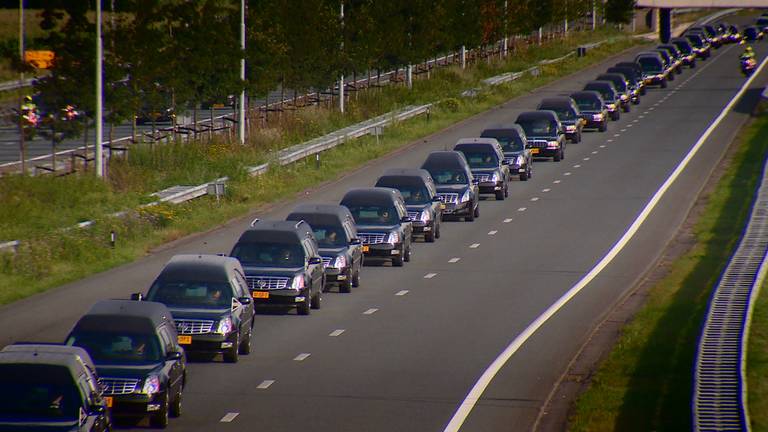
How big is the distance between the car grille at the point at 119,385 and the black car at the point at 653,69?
69319 mm

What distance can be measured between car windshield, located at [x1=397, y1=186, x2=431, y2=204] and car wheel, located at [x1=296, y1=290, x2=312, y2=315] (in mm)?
10980

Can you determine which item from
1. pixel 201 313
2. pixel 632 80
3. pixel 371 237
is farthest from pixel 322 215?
pixel 632 80

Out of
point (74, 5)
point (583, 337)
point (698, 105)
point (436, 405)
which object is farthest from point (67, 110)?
point (698, 105)

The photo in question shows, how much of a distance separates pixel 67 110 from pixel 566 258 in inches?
698

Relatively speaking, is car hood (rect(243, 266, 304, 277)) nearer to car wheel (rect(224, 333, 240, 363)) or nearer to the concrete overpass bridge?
car wheel (rect(224, 333, 240, 363))

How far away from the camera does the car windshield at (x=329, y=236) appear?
104 ft

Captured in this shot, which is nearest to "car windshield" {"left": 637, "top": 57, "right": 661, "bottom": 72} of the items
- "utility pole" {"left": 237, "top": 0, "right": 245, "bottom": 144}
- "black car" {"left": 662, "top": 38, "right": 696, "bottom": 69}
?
"black car" {"left": 662, "top": 38, "right": 696, "bottom": 69}

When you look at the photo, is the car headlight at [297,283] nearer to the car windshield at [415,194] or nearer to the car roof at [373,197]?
the car roof at [373,197]

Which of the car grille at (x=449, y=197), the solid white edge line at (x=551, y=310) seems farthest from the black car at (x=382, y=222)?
the car grille at (x=449, y=197)

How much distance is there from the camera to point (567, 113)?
205ft

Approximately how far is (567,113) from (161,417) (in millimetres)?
44863

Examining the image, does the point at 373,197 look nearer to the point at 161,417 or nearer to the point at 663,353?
the point at 663,353

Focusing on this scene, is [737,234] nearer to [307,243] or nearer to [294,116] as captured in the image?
[307,243]

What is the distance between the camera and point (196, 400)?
21.3 meters
